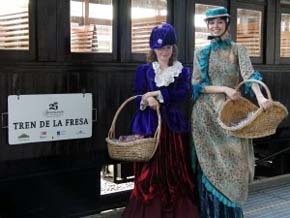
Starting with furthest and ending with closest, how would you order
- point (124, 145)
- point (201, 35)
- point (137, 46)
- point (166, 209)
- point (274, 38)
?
point (274, 38)
point (201, 35)
point (137, 46)
point (166, 209)
point (124, 145)

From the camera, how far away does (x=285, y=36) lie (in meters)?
5.84

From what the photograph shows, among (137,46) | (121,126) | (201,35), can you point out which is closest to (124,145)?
(121,126)

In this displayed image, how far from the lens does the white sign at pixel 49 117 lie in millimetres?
3625

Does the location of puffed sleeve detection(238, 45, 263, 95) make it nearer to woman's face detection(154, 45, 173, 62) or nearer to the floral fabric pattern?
the floral fabric pattern

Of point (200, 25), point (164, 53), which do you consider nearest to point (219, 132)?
point (164, 53)

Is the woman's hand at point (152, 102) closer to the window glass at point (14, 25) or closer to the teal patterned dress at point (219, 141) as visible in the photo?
the teal patterned dress at point (219, 141)

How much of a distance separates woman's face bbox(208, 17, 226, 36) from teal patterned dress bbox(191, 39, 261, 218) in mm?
83

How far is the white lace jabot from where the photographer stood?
3539mm

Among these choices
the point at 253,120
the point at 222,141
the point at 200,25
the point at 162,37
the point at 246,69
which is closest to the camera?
the point at 253,120

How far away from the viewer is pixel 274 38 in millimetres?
5633

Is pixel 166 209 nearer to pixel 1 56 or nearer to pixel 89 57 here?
pixel 89 57

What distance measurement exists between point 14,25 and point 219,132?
166 cm

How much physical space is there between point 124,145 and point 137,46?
130 cm

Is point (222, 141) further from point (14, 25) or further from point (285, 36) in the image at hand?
point (285, 36)
